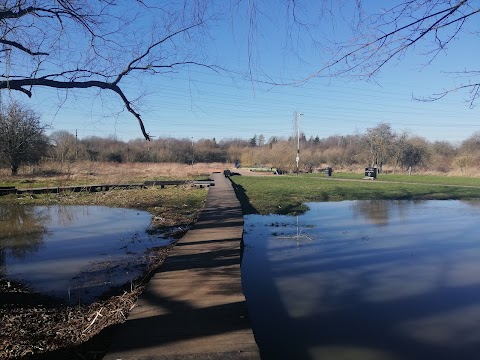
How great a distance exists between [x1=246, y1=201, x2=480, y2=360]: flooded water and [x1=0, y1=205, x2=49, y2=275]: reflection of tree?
5.02 meters

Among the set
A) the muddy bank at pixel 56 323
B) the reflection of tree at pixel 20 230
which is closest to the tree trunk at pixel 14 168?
the reflection of tree at pixel 20 230

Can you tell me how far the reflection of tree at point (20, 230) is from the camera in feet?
29.7

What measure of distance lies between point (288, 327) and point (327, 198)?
1478 cm

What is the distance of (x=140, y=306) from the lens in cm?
446

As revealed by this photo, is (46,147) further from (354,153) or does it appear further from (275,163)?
(354,153)

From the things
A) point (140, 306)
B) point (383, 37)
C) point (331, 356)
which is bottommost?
point (331, 356)

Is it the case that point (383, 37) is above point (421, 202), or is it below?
above

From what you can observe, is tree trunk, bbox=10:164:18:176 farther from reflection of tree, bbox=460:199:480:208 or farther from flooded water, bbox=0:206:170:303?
reflection of tree, bbox=460:199:480:208

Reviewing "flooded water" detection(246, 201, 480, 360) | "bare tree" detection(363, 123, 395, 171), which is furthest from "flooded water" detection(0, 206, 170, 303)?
"bare tree" detection(363, 123, 395, 171)

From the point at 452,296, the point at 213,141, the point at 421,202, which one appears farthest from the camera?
the point at 213,141

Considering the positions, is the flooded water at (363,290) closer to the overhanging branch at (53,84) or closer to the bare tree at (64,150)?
the overhanging branch at (53,84)

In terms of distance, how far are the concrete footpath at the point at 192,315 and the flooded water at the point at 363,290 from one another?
49 centimetres

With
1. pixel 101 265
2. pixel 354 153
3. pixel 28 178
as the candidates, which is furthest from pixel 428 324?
pixel 354 153

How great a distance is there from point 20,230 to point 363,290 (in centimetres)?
976
